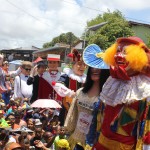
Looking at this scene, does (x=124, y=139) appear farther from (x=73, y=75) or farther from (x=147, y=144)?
(x=73, y=75)

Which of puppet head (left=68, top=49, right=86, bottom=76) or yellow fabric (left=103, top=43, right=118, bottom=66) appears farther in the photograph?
puppet head (left=68, top=49, right=86, bottom=76)

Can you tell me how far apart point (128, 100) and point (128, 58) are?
36cm

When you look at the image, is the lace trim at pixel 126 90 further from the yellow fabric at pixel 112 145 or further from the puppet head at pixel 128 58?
the yellow fabric at pixel 112 145

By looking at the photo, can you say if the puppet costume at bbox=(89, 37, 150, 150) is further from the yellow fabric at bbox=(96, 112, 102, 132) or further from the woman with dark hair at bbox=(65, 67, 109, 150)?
the woman with dark hair at bbox=(65, 67, 109, 150)

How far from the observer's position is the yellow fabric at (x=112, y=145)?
300 centimetres

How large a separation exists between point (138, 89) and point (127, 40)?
46cm

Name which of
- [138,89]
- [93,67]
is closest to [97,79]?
[93,67]

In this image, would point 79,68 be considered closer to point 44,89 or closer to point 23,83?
A: point 44,89

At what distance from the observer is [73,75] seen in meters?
4.53

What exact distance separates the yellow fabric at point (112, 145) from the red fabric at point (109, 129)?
3 cm

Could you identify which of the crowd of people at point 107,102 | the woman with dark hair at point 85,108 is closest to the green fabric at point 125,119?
the crowd of people at point 107,102

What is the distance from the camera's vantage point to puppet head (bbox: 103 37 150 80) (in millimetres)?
2904

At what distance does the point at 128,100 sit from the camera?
9.61ft

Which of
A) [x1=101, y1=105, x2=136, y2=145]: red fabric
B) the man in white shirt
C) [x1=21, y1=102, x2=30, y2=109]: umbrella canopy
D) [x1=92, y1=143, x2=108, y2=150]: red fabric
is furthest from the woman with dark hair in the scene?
the man in white shirt
